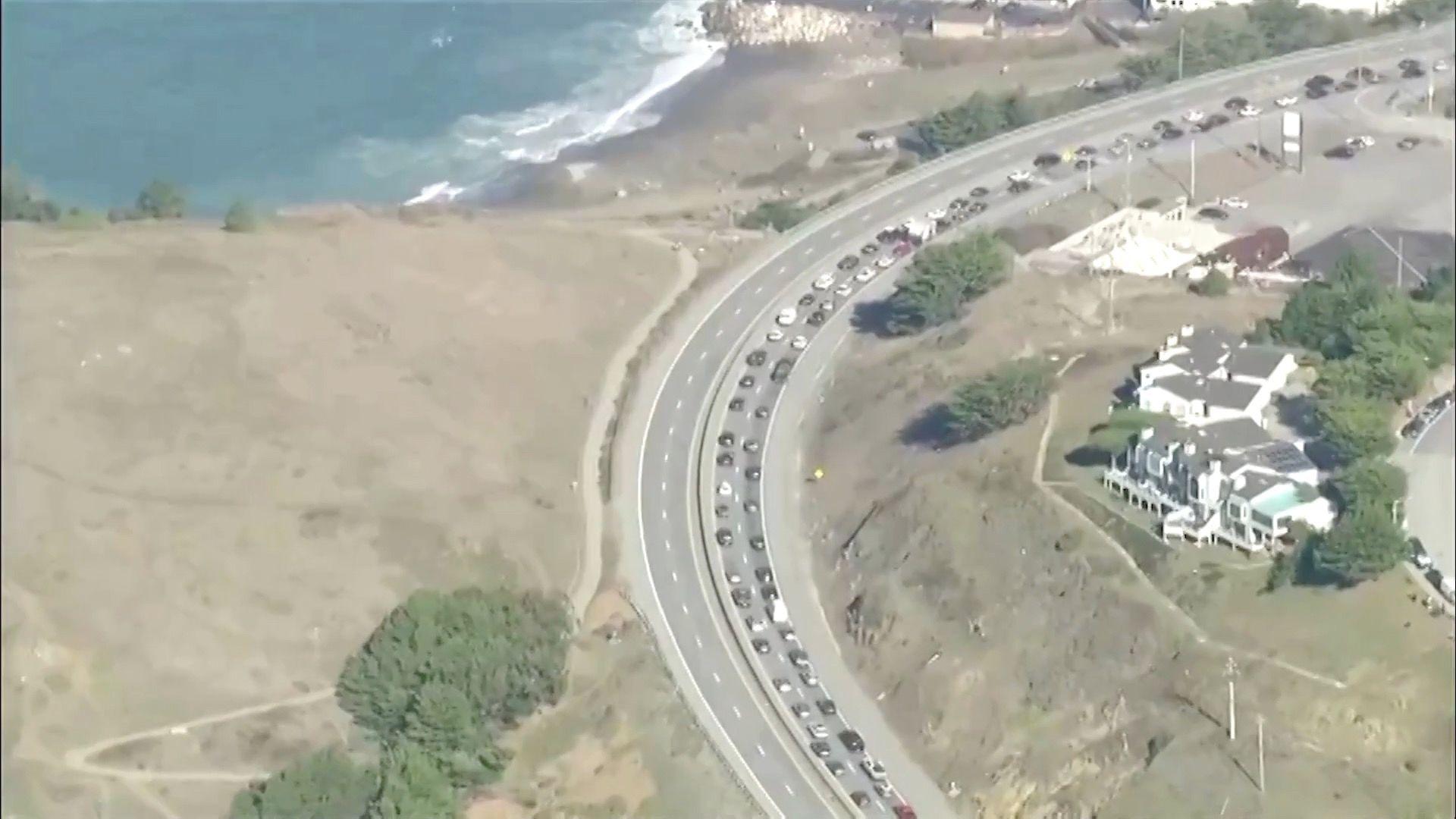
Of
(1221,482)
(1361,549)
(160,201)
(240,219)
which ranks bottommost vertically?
(1221,482)

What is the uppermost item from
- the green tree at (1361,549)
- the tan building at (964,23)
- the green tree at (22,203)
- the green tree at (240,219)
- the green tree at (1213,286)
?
the green tree at (22,203)

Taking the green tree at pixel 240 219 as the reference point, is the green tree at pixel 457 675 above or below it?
below

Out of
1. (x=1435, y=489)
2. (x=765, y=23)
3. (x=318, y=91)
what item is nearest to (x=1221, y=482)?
(x=1435, y=489)

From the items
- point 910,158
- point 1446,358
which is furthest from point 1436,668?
point 910,158

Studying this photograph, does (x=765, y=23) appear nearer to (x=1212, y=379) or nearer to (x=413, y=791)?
(x=1212, y=379)

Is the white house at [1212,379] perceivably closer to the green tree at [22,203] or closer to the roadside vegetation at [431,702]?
the roadside vegetation at [431,702]

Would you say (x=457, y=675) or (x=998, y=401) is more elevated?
(x=998, y=401)

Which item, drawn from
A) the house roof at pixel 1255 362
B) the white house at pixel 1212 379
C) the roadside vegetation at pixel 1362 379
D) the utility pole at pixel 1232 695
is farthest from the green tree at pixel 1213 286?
the utility pole at pixel 1232 695

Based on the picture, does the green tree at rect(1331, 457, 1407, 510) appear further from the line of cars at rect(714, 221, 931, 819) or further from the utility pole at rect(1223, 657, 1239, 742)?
the line of cars at rect(714, 221, 931, 819)
